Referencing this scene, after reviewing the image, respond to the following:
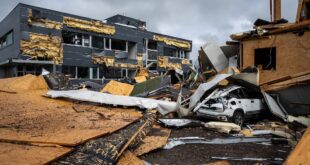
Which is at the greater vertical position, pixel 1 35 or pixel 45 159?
pixel 1 35

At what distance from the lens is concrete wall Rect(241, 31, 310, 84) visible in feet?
46.6

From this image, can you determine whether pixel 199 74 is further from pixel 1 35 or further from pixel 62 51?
pixel 1 35

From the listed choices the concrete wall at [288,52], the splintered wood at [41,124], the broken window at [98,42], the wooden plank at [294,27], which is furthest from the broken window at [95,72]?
the wooden plank at [294,27]

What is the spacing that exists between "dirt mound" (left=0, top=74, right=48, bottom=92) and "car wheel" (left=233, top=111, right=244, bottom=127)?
931cm

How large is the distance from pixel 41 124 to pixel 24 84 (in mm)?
7321

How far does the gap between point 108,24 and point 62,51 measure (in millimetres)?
6129

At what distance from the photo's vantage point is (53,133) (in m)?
6.26

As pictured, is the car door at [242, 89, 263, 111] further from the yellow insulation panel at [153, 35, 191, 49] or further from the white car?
the yellow insulation panel at [153, 35, 191, 49]

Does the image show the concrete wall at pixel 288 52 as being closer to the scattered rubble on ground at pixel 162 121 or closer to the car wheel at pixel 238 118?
the scattered rubble on ground at pixel 162 121

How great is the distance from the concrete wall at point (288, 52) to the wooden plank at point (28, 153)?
12954mm

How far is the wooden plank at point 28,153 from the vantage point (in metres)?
4.37

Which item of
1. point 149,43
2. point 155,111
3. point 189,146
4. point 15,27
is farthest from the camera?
point 149,43

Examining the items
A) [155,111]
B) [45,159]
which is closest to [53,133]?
[45,159]

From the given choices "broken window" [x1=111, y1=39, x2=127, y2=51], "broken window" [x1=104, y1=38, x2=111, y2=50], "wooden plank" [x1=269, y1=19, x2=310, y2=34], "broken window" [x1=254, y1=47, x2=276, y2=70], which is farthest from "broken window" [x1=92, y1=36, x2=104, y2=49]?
"wooden plank" [x1=269, y1=19, x2=310, y2=34]
